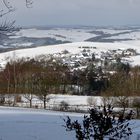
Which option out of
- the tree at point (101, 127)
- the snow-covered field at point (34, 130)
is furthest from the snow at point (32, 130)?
the tree at point (101, 127)

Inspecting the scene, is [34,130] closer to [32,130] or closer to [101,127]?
[32,130]

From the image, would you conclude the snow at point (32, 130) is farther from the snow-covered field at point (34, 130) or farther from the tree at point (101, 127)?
the tree at point (101, 127)

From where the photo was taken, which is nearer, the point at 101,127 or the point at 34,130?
the point at 101,127

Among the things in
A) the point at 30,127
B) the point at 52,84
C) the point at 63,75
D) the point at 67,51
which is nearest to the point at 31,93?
the point at 52,84

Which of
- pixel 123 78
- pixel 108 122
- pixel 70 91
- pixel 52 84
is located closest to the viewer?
pixel 108 122

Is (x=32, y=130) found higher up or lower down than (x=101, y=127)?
lower down

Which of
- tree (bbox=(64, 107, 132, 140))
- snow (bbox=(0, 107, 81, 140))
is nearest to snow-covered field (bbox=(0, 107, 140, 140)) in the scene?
snow (bbox=(0, 107, 81, 140))

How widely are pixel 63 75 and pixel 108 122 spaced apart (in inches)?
2245

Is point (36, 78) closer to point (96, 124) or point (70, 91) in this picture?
point (70, 91)

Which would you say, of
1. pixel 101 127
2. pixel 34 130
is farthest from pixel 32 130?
pixel 101 127

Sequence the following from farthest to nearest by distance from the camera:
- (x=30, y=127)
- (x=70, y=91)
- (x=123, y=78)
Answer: (x=123, y=78)
(x=70, y=91)
(x=30, y=127)

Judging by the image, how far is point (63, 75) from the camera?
6166 cm

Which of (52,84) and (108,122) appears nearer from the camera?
(108,122)

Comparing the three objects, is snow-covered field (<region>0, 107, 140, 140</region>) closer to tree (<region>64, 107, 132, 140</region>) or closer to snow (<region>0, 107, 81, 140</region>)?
snow (<region>0, 107, 81, 140</region>)
